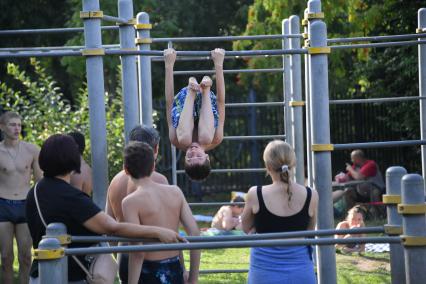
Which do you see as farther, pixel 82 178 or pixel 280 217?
pixel 82 178

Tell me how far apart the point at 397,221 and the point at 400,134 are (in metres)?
13.5

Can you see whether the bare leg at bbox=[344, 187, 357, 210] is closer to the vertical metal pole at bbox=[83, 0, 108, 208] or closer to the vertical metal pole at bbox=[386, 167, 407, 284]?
the vertical metal pole at bbox=[83, 0, 108, 208]

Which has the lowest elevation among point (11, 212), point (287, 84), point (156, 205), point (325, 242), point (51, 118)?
point (11, 212)

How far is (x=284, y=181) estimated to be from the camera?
520 centimetres

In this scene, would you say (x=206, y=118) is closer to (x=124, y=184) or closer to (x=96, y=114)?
(x=96, y=114)

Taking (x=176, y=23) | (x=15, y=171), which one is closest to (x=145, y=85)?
(x=15, y=171)

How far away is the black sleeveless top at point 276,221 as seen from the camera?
5129 mm

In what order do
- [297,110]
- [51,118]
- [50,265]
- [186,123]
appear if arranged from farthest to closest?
[51,118], [297,110], [186,123], [50,265]

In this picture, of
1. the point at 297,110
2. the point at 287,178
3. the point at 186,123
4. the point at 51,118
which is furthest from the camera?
the point at 51,118

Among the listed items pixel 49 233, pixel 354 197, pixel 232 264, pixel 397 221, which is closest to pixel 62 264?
pixel 49 233

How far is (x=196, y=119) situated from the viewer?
6.82 metres

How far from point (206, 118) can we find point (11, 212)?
2.32m

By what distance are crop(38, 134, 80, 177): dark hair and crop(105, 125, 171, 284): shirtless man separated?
443mm

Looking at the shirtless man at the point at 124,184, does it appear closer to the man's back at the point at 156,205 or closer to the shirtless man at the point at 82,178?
the man's back at the point at 156,205
